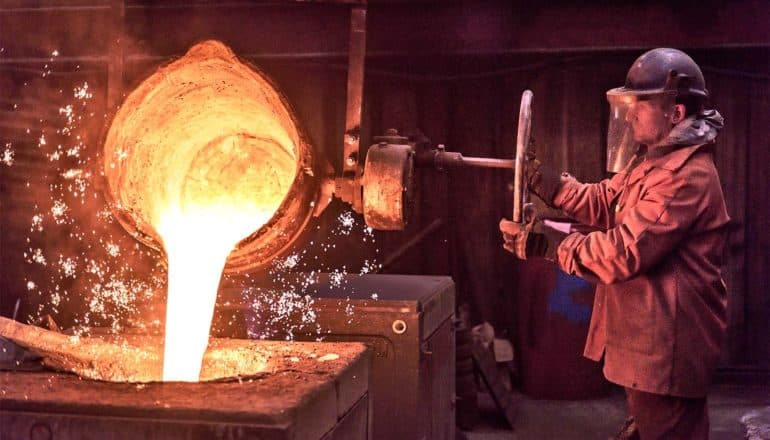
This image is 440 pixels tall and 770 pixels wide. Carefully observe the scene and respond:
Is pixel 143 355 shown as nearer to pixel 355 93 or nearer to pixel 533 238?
pixel 355 93

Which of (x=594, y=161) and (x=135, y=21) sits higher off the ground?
(x=135, y=21)

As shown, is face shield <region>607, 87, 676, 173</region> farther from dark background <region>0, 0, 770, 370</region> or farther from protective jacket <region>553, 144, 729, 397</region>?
dark background <region>0, 0, 770, 370</region>

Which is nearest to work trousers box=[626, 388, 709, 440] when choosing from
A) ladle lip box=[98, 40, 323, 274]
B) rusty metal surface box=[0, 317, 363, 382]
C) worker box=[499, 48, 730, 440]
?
worker box=[499, 48, 730, 440]

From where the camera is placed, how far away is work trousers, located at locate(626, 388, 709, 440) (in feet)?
9.12

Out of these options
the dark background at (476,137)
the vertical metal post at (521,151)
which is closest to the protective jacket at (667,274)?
the vertical metal post at (521,151)

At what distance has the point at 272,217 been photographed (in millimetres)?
2404

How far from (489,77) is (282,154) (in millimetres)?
3461

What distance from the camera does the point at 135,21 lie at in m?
3.95

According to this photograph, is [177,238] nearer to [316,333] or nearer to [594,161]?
[316,333]

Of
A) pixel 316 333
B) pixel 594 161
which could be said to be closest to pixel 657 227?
pixel 316 333

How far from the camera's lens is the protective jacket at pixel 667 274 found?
272cm

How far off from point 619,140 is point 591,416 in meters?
2.62

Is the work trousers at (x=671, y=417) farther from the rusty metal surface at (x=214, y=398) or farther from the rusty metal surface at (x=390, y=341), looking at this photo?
the rusty metal surface at (x=214, y=398)

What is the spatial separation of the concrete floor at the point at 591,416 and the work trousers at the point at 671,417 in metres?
1.78
